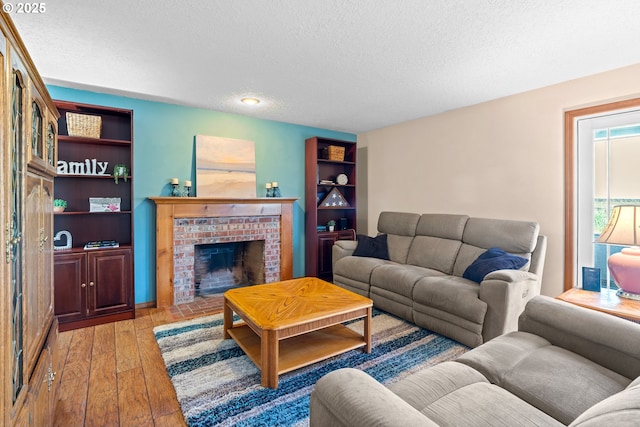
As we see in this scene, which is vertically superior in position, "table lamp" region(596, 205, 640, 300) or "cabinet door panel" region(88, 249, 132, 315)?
"table lamp" region(596, 205, 640, 300)

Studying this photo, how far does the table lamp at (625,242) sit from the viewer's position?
2064mm

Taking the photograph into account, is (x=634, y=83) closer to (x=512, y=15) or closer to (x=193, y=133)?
(x=512, y=15)

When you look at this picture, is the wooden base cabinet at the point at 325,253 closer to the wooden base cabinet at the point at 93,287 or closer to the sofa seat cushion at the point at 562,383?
the wooden base cabinet at the point at 93,287

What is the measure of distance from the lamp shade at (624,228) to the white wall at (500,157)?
0.97 metres

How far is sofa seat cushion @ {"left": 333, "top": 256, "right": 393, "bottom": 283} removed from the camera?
11.6 ft

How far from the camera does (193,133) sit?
3.86 m

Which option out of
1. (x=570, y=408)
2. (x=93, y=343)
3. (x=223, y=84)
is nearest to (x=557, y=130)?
(x=570, y=408)

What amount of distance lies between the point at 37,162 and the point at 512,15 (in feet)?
8.80

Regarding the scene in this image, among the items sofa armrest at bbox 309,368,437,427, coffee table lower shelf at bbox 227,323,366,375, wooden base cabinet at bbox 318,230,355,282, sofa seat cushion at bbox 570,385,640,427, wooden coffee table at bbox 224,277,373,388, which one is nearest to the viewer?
sofa seat cushion at bbox 570,385,640,427

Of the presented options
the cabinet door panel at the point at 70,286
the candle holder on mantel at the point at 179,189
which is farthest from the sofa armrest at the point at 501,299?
the cabinet door panel at the point at 70,286

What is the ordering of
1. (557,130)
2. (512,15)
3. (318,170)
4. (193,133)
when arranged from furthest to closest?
(318,170) → (193,133) → (557,130) → (512,15)

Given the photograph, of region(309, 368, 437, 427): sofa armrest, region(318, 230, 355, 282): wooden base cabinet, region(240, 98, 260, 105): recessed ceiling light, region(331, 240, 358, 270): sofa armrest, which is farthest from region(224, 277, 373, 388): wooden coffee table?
region(240, 98, 260, 105): recessed ceiling light

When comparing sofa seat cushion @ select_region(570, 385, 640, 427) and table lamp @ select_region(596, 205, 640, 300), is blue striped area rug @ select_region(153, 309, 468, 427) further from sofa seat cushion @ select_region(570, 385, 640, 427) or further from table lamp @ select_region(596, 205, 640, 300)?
sofa seat cushion @ select_region(570, 385, 640, 427)

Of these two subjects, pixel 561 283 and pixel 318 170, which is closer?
pixel 561 283
